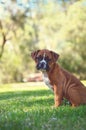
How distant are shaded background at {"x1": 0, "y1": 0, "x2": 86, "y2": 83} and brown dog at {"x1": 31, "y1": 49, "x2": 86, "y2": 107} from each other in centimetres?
3069

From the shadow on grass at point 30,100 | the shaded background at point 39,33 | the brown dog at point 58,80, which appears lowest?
the shaded background at point 39,33

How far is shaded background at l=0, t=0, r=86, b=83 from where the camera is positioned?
41625mm

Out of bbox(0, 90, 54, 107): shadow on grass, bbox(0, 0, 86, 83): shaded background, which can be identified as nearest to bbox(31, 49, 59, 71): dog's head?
bbox(0, 90, 54, 107): shadow on grass

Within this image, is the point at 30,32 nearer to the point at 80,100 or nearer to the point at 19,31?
the point at 19,31

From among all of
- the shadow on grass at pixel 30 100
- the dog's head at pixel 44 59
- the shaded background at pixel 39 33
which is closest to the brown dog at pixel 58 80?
the dog's head at pixel 44 59

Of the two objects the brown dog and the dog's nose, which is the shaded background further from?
the dog's nose

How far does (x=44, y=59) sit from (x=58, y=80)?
0.55 metres

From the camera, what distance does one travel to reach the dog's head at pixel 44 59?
9.16m

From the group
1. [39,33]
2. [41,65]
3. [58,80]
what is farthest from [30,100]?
[39,33]

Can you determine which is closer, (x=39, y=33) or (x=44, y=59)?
(x=44, y=59)

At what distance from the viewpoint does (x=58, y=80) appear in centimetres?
941

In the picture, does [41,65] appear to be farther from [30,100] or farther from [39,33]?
[39,33]

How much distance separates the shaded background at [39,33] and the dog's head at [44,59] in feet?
101

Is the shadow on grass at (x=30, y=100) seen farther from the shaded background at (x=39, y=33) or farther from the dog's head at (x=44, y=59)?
the shaded background at (x=39, y=33)
